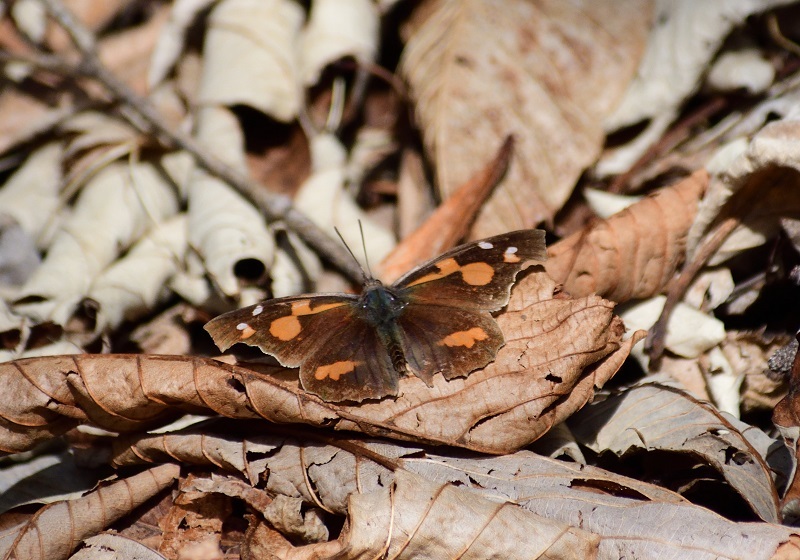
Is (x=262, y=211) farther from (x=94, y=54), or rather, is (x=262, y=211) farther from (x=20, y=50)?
(x=20, y=50)

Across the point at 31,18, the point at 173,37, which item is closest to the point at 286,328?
the point at 173,37

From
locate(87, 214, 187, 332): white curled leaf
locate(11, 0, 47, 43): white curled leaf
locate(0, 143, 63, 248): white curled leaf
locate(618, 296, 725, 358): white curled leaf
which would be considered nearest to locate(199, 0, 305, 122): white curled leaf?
locate(87, 214, 187, 332): white curled leaf

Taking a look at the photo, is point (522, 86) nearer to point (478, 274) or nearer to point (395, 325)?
point (478, 274)

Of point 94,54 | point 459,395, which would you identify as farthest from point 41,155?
point 459,395

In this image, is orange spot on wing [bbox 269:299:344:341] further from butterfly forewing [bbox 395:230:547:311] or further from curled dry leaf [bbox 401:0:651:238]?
curled dry leaf [bbox 401:0:651:238]

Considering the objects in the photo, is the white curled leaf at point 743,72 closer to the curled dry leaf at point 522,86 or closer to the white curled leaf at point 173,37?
the curled dry leaf at point 522,86
